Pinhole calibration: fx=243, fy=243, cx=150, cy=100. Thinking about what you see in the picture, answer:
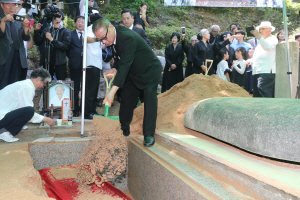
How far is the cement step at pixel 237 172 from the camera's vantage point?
137 cm

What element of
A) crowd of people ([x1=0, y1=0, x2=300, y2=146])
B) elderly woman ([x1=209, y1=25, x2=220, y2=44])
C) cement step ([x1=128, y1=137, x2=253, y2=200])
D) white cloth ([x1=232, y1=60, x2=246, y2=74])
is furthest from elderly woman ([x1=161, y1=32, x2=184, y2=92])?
cement step ([x1=128, y1=137, x2=253, y2=200])

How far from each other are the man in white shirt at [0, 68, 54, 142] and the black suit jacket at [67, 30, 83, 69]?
129cm

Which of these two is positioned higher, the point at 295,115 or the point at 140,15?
the point at 140,15

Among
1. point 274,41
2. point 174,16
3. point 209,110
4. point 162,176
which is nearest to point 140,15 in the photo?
point 274,41

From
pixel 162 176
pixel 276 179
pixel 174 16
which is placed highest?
pixel 174 16

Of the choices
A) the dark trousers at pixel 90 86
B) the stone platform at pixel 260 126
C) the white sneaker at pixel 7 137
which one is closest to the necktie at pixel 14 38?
the dark trousers at pixel 90 86

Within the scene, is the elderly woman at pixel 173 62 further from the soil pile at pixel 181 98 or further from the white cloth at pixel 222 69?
the soil pile at pixel 181 98

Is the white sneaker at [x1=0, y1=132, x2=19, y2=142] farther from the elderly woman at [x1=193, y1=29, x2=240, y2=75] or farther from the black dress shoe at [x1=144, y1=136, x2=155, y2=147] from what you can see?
the elderly woman at [x1=193, y1=29, x2=240, y2=75]

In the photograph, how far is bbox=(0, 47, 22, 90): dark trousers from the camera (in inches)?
145

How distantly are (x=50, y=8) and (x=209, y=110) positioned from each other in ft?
11.2

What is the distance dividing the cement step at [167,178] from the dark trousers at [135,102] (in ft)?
0.76

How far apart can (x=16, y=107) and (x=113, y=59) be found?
7.13ft

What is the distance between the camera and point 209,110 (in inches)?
96.0

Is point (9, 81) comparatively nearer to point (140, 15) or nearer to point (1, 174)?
point (1, 174)
